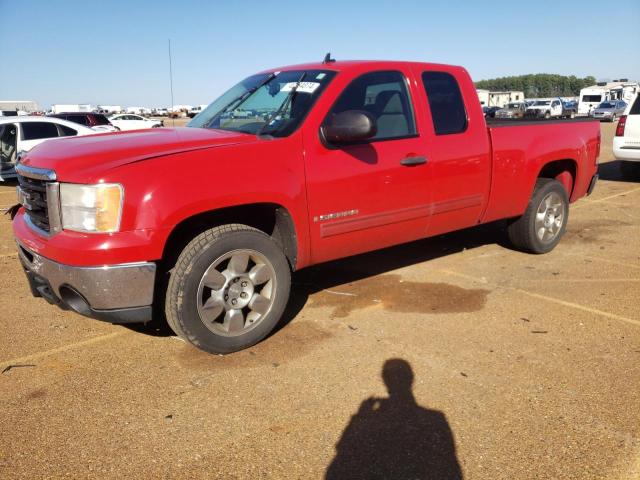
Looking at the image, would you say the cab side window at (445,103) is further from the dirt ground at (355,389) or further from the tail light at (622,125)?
the tail light at (622,125)

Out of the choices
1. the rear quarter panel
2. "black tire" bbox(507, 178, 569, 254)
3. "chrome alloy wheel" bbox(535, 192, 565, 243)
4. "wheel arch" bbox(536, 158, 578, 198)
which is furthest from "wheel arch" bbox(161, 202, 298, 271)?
"wheel arch" bbox(536, 158, 578, 198)

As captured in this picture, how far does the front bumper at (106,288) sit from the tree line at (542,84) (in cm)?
16399

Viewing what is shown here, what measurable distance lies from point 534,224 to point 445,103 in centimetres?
182

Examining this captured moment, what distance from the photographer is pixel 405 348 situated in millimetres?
3602

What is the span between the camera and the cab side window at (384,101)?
4.03 meters

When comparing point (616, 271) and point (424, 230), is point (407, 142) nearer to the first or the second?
point (424, 230)

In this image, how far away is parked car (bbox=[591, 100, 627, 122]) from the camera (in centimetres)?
3992

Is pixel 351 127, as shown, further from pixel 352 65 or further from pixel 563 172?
pixel 563 172

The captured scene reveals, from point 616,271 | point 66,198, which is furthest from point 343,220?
point 616,271

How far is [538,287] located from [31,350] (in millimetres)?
4080

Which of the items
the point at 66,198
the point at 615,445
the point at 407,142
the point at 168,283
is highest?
the point at 407,142

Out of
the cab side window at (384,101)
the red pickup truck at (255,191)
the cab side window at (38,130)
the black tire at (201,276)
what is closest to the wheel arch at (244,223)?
the red pickup truck at (255,191)

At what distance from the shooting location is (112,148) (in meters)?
3.32

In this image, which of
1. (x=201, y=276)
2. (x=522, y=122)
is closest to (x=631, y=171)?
(x=522, y=122)
